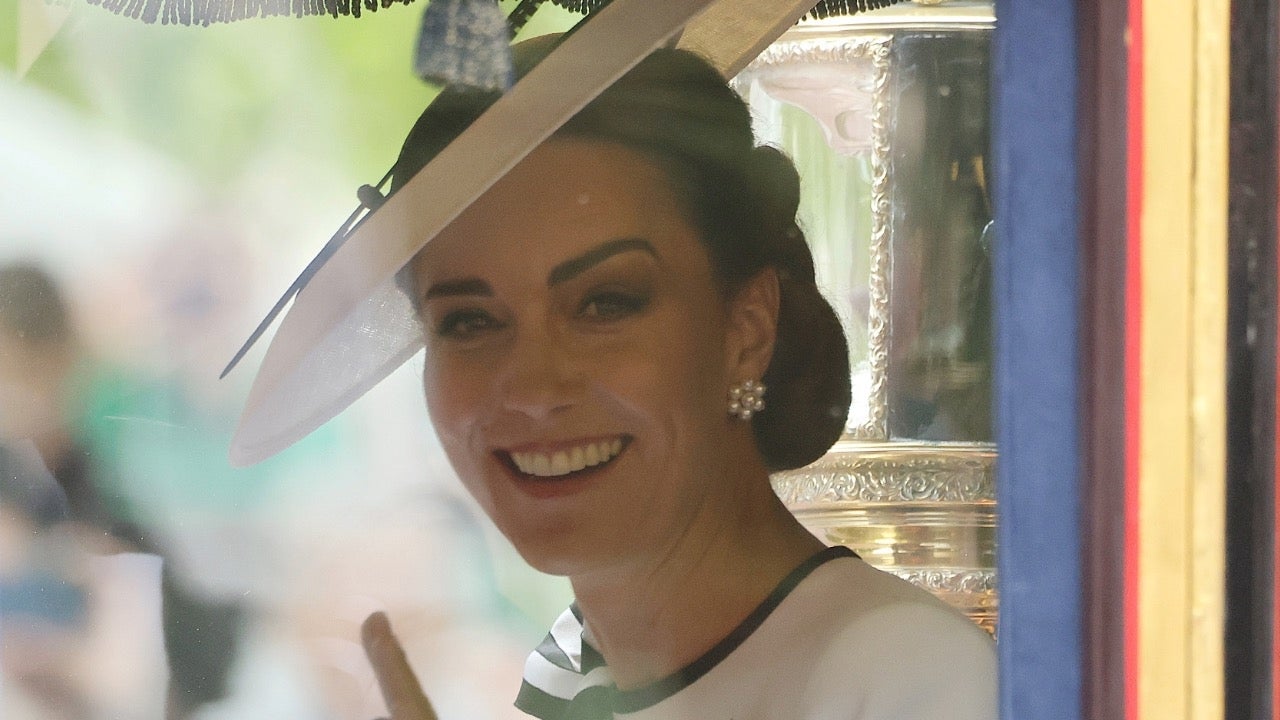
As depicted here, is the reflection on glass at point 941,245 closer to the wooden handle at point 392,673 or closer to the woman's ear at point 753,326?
the woman's ear at point 753,326

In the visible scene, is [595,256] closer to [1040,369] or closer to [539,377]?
[539,377]

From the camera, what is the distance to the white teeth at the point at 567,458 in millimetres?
902

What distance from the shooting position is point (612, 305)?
89 centimetres

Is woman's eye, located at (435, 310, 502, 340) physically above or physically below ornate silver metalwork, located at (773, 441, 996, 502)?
above

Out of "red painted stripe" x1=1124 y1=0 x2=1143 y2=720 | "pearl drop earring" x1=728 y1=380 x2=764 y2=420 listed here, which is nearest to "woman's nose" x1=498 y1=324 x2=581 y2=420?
"pearl drop earring" x1=728 y1=380 x2=764 y2=420

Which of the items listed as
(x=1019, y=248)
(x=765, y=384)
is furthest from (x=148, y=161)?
(x=1019, y=248)

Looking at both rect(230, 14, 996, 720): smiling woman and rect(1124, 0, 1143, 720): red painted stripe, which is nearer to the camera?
rect(1124, 0, 1143, 720): red painted stripe

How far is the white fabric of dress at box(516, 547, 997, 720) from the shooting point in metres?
0.84

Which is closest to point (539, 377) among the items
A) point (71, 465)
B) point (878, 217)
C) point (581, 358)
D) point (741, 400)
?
point (581, 358)

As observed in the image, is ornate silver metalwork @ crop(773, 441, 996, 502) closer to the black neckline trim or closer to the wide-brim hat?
the black neckline trim

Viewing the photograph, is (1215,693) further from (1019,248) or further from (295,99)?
(295,99)

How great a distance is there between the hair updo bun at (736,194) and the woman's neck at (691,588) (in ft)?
0.16

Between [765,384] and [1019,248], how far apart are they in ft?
0.67

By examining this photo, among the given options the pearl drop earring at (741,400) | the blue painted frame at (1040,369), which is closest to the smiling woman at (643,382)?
→ the pearl drop earring at (741,400)
